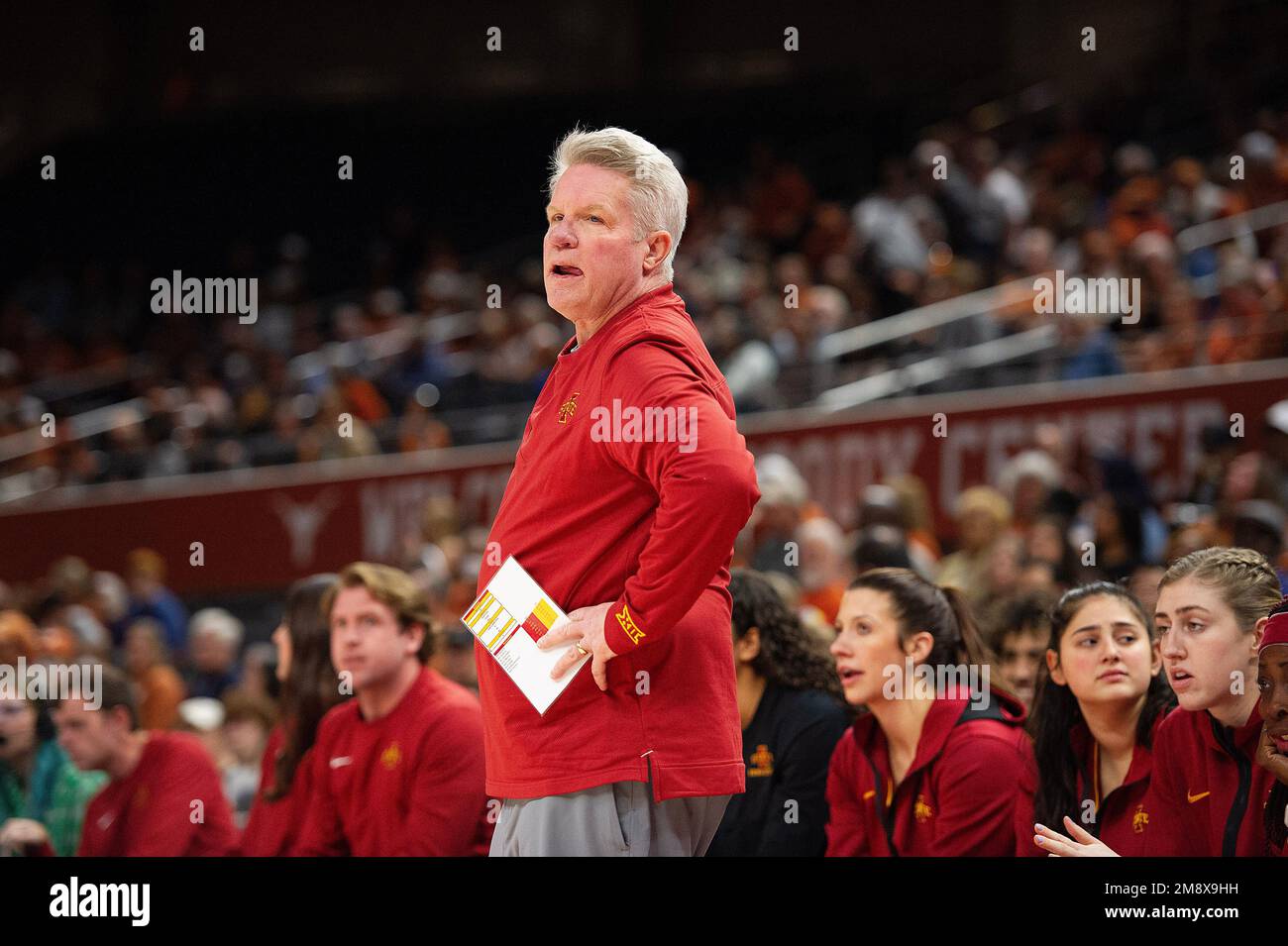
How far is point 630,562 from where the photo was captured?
266 cm

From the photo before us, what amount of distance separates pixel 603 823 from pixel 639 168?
1.01 meters

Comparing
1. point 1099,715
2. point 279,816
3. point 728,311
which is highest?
point 728,311

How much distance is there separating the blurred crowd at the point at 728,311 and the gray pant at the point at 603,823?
5797 mm

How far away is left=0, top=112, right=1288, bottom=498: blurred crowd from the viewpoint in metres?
8.37

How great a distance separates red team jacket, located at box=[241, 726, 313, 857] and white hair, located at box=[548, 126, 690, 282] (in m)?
1.87

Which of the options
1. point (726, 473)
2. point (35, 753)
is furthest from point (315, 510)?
point (726, 473)

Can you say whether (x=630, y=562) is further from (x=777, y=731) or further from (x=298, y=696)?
(x=298, y=696)

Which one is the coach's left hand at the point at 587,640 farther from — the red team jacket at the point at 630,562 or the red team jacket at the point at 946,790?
the red team jacket at the point at 946,790

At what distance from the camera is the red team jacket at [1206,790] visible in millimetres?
2871

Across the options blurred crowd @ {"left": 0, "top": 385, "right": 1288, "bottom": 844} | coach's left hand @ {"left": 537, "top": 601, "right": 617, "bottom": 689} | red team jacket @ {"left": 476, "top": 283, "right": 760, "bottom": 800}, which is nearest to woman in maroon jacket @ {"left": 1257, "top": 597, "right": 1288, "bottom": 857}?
red team jacket @ {"left": 476, "top": 283, "right": 760, "bottom": 800}

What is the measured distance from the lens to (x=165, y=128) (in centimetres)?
1506

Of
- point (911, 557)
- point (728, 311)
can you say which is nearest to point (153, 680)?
point (911, 557)

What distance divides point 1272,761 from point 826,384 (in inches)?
253

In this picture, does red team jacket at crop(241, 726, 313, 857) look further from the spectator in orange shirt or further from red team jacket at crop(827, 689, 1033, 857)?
the spectator in orange shirt
